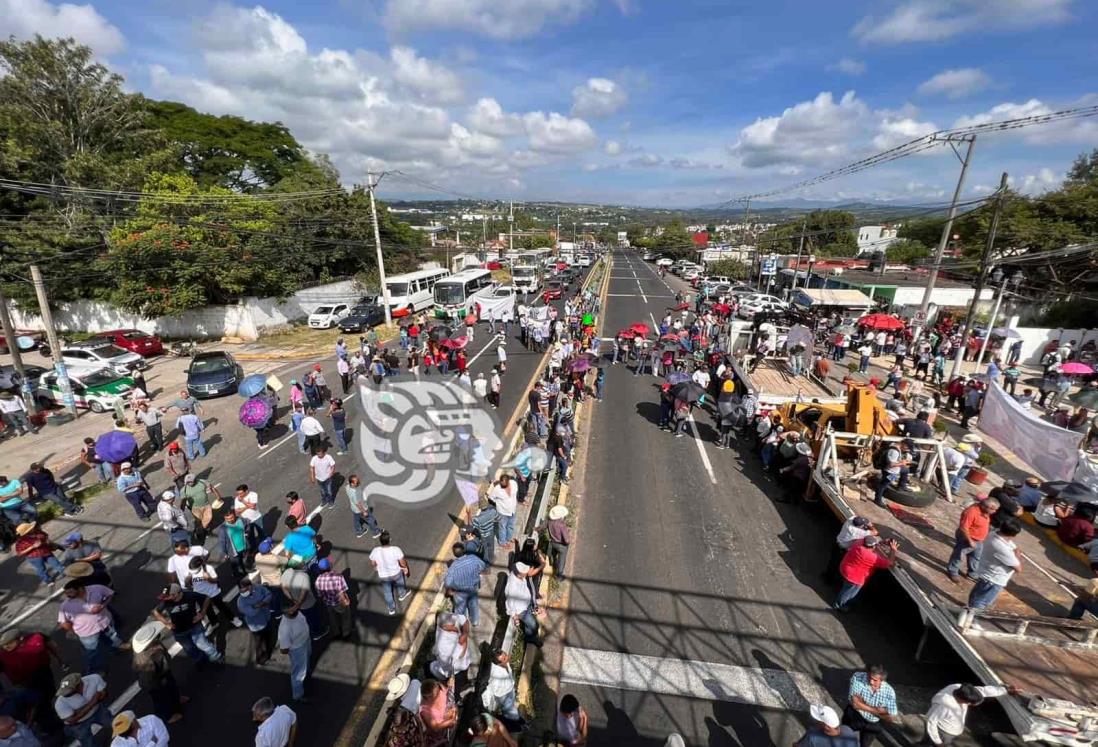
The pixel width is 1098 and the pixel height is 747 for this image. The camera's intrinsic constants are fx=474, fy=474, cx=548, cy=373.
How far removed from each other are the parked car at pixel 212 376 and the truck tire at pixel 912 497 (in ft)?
64.0

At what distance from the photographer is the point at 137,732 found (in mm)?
4379

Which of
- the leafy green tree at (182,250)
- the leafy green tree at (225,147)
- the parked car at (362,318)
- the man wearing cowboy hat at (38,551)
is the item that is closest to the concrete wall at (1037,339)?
the parked car at (362,318)

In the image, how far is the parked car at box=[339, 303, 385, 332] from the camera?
27.5 m

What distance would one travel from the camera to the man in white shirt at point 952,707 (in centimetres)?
488

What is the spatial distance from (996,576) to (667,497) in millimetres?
5604

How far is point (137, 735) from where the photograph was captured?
14.3 ft

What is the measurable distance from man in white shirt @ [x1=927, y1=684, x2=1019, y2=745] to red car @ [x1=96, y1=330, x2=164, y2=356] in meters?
28.8

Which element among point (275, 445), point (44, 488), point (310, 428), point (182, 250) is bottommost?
point (275, 445)

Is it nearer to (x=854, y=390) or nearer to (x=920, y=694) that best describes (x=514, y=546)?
(x=920, y=694)

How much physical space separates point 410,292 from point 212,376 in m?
16.7

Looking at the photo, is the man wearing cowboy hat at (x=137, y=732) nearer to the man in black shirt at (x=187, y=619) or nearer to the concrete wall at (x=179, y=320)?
the man in black shirt at (x=187, y=619)

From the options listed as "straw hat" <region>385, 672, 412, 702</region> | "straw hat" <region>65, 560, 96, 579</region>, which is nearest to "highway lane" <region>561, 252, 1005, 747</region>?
"straw hat" <region>385, 672, 412, 702</region>

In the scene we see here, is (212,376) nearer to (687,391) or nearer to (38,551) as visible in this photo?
(38,551)

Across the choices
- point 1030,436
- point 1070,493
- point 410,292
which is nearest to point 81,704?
point 1070,493
